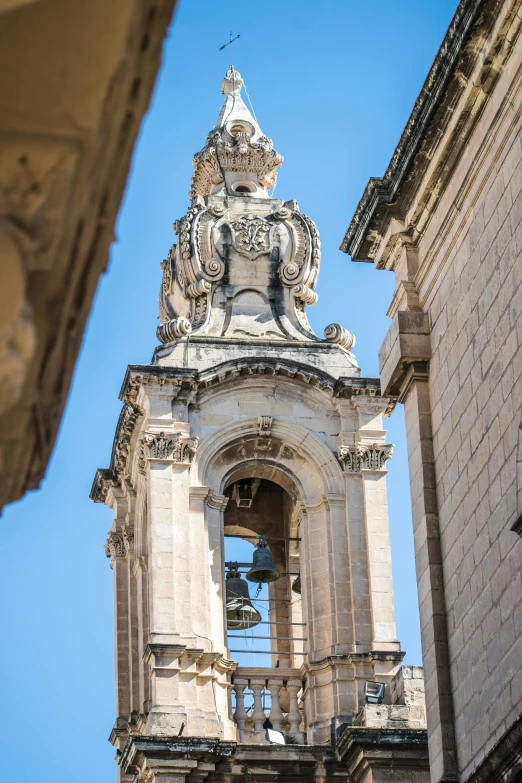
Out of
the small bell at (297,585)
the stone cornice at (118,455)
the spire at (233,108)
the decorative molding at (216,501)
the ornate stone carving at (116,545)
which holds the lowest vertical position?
the small bell at (297,585)

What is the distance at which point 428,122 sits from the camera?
13.4m

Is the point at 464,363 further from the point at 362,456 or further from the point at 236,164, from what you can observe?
the point at 236,164

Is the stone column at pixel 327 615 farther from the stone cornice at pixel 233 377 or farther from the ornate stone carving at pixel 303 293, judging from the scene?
the ornate stone carving at pixel 303 293

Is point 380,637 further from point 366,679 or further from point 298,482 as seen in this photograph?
point 298,482

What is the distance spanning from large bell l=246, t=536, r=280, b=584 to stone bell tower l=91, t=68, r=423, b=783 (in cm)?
53

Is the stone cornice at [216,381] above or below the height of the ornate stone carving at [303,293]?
below

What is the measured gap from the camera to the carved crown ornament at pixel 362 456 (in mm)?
25281

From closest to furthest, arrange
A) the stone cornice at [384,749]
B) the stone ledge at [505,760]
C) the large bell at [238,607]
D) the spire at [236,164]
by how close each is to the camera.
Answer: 1. the stone ledge at [505,760]
2. the stone cornice at [384,749]
3. the large bell at [238,607]
4. the spire at [236,164]

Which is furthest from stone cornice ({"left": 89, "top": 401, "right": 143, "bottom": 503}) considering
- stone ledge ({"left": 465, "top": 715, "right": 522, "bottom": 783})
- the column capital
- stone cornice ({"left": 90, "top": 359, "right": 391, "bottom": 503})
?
stone ledge ({"left": 465, "top": 715, "right": 522, "bottom": 783})

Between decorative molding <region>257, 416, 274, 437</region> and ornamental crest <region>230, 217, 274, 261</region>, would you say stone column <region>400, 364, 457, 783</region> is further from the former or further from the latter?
ornamental crest <region>230, 217, 274, 261</region>

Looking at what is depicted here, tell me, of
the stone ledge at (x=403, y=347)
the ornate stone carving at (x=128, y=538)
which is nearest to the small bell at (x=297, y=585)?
the ornate stone carving at (x=128, y=538)

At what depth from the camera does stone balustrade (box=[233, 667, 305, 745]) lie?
77.5ft

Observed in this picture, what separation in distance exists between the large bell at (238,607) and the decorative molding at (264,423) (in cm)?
227

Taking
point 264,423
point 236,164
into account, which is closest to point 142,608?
point 264,423
